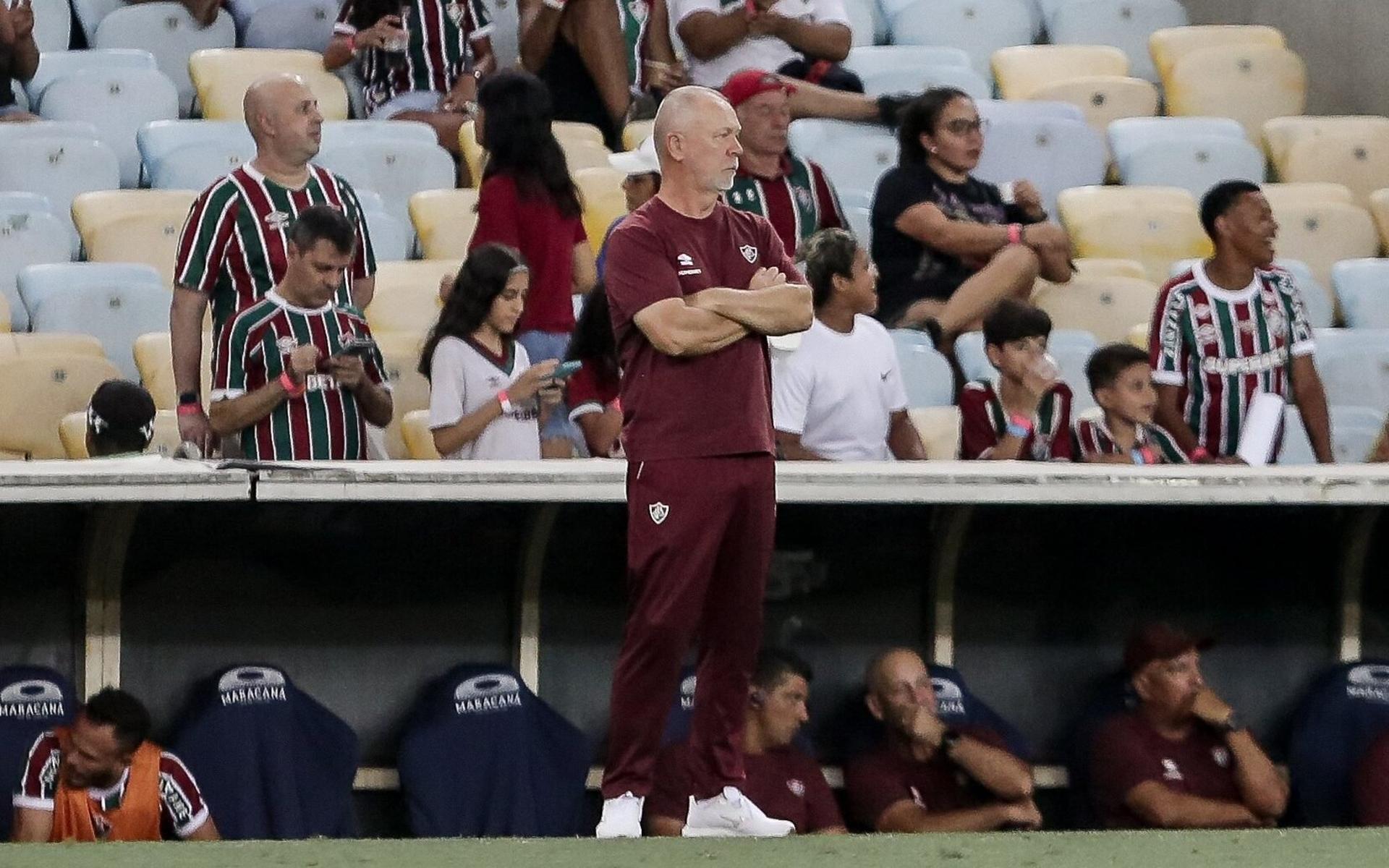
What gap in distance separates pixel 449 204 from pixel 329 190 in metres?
1.49

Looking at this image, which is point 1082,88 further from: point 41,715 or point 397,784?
point 41,715

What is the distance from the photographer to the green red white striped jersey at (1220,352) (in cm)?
620

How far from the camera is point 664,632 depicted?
4.18m

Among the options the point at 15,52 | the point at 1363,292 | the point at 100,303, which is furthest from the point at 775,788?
the point at 15,52

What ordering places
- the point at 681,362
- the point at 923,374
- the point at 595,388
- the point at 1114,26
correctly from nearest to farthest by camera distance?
the point at 681,362
the point at 595,388
the point at 923,374
the point at 1114,26

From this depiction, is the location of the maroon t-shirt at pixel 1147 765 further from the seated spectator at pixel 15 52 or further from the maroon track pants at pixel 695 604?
the seated spectator at pixel 15 52

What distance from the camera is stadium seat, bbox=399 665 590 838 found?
18.2 feet

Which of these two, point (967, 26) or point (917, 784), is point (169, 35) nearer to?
point (967, 26)

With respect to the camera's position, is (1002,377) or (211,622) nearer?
(211,622)

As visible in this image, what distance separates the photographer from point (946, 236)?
268 inches

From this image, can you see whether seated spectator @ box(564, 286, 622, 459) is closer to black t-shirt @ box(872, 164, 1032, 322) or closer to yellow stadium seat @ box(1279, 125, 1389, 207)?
black t-shirt @ box(872, 164, 1032, 322)

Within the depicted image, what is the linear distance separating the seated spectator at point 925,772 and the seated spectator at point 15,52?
12.5 ft

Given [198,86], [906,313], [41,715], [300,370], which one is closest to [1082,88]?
[906,313]

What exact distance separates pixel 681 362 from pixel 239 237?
199 cm
